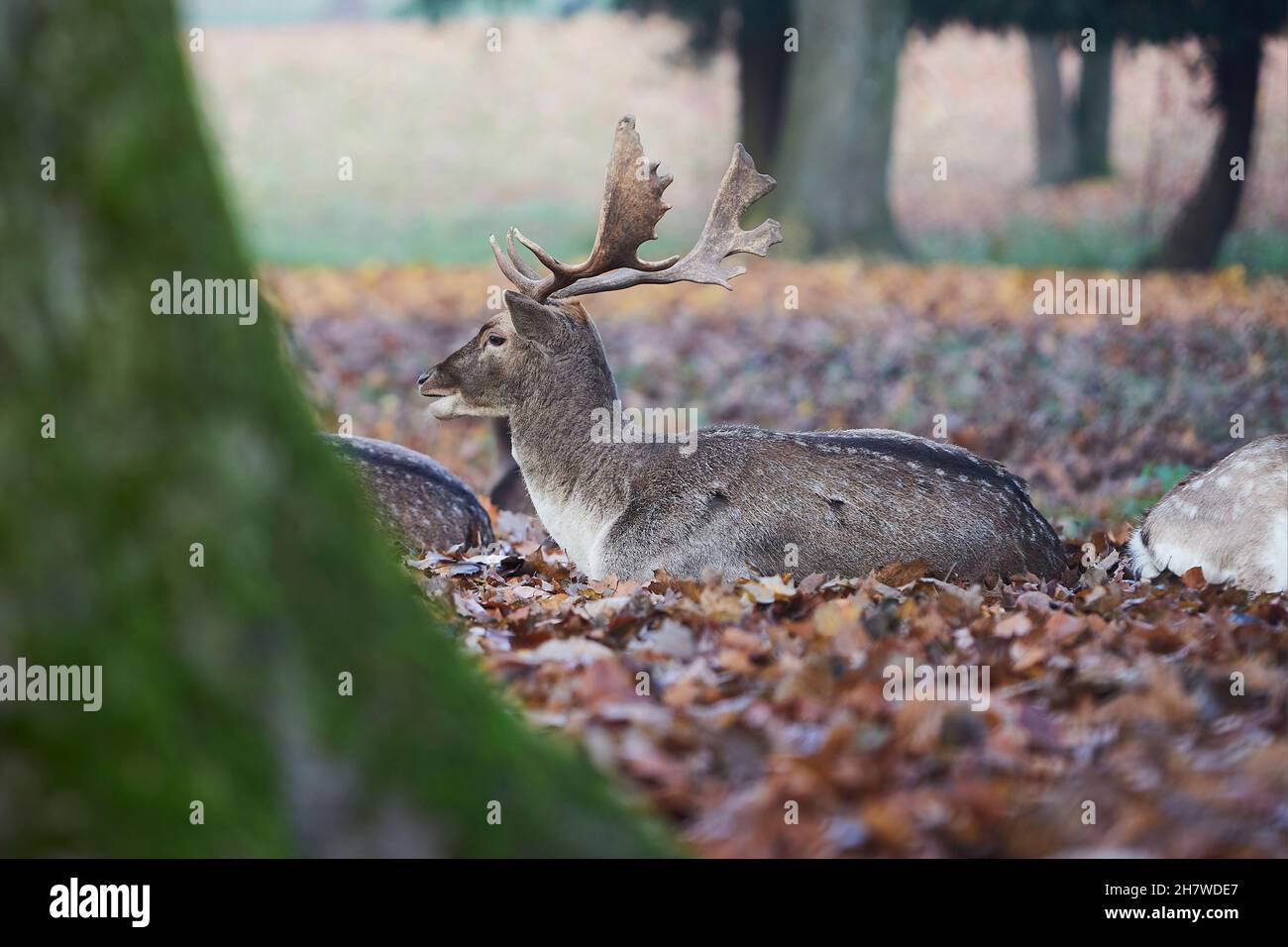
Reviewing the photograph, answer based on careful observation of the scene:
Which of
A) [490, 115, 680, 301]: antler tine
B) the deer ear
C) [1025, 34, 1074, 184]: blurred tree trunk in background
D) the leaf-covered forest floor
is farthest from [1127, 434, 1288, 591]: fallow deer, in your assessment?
[1025, 34, 1074, 184]: blurred tree trunk in background

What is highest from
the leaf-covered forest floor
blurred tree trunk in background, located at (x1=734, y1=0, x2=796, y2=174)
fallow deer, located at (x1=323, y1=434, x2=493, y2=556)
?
blurred tree trunk in background, located at (x1=734, y1=0, x2=796, y2=174)

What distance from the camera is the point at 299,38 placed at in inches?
1806

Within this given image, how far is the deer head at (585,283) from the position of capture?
7355mm

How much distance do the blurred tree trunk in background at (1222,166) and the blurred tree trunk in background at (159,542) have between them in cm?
1554

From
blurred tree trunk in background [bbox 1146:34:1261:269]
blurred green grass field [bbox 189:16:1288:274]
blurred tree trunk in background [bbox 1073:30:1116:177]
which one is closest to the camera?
blurred tree trunk in background [bbox 1146:34:1261:269]

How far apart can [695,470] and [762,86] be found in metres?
15.1

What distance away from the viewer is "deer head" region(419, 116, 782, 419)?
736 cm

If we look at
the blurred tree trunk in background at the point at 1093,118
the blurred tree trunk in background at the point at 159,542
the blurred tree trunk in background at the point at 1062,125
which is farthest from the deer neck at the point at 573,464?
the blurred tree trunk in background at the point at 1062,125

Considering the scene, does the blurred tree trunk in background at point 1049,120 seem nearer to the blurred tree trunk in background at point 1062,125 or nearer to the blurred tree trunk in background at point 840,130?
the blurred tree trunk in background at point 1062,125

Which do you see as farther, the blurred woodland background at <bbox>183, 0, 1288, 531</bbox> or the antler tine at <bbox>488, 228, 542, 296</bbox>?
the blurred woodland background at <bbox>183, 0, 1288, 531</bbox>

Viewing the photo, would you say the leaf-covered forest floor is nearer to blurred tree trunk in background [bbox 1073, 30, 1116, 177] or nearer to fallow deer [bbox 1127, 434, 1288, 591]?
fallow deer [bbox 1127, 434, 1288, 591]

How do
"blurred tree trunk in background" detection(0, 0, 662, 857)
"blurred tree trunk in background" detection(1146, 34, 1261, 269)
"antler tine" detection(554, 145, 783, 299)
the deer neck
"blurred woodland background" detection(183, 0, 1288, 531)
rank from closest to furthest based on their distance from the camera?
"blurred tree trunk in background" detection(0, 0, 662, 857), the deer neck, "antler tine" detection(554, 145, 783, 299), "blurred woodland background" detection(183, 0, 1288, 531), "blurred tree trunk in background" detection(1146, 34, 1261, 269)
